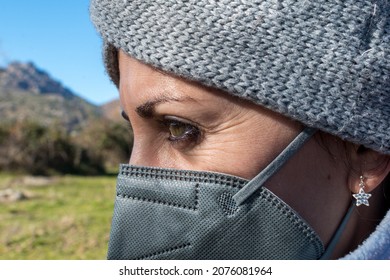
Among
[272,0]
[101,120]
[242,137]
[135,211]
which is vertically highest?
[101,120]

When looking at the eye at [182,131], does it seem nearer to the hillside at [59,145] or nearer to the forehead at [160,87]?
the forehead at [160,87]

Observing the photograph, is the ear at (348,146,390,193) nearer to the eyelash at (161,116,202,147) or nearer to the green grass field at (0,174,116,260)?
the eyelash at (161,116,202,147)

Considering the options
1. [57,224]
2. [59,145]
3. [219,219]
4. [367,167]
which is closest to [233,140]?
[219,219]

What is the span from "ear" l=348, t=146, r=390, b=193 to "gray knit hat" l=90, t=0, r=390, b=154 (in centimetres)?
18

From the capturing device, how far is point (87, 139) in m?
23.4

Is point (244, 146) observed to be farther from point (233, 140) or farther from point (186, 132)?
point (186, 132)

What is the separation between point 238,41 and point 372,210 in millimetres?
919

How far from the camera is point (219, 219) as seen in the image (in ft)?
5.82

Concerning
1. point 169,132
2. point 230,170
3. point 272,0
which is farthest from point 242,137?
point 272,0

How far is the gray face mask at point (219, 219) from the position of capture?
177cm

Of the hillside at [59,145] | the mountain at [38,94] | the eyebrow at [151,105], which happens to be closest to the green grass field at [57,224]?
the hillside at [59,145]

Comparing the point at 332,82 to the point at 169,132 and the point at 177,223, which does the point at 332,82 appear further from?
the point at 177,223

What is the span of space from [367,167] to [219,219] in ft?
1.97

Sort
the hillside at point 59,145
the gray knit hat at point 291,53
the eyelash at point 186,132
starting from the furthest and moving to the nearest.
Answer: the hillside at point 59,145 → the eyelash at point 186,132 → the gray knit hat at point 291,53
